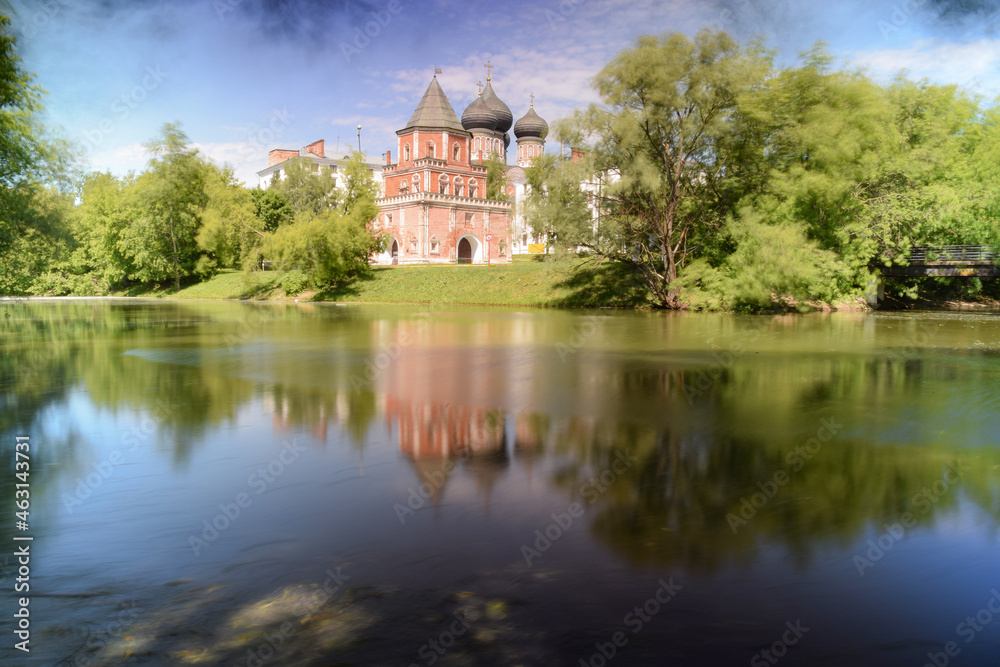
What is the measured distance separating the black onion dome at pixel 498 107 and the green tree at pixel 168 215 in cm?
4154

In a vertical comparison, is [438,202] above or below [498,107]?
below

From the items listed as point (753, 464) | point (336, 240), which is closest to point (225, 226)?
point (336, 240)

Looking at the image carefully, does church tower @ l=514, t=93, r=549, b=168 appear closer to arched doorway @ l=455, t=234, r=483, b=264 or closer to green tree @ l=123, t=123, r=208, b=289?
arched doorway @ l=455, t=234, r=483, b=264

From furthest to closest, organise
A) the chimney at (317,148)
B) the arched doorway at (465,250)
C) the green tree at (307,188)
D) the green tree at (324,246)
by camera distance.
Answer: the chimney at (317,148)
the arched doorway at (465,250)
the green tree at (307,188)
the green tree at (324,246)

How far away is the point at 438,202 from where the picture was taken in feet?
233

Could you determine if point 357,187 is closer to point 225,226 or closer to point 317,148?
point 225,226

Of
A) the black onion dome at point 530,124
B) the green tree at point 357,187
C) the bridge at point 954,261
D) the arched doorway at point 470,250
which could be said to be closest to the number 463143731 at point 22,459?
the bridge at point 954,261

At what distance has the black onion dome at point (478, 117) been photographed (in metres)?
90.4

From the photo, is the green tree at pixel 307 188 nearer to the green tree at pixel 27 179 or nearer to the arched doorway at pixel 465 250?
the arched doorway at pixel 465 250

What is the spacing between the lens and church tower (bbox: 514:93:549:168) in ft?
311

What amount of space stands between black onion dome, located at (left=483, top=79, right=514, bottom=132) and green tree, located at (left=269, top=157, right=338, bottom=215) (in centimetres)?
3131

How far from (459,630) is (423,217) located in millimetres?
68089

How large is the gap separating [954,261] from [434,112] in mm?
54800

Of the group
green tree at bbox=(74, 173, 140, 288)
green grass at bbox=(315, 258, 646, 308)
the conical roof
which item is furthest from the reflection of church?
green tree at bbox=(74, 173, 140, 288)
